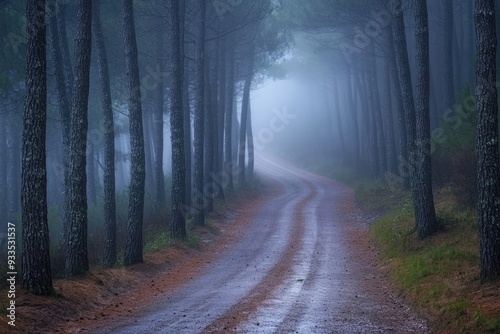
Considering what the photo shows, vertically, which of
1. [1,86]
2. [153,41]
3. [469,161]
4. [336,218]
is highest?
[153,41]

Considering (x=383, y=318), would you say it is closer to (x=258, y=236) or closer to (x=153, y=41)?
(x=258, y=236)

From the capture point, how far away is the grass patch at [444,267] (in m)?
10.3

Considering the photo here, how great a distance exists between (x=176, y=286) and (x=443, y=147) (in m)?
14.1

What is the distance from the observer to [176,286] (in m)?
15.5

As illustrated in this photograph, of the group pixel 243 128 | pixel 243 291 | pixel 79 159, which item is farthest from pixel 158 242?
pixel 243 128

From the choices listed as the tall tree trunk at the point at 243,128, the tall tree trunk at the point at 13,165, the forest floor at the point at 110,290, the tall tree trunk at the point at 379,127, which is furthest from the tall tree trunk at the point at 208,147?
the tall tree trunk at the point at 379,127

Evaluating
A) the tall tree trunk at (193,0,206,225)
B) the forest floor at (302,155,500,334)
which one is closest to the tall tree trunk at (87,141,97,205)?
the tall tree trunk at (193,0,206,225)

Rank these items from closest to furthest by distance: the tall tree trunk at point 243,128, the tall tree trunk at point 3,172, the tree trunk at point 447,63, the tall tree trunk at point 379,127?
1. the tree trunk at point 447,63
2. the tall tree trunk at point 3,172
3. the tall tree trunk at point 379,127
4. the tall tree trunk at point 243,128

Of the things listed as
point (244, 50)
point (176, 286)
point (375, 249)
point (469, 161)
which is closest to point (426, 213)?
point (469, 161)

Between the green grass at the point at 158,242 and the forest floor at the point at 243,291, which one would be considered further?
the green grass at the point at 158,242

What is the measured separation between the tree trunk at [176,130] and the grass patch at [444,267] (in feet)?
23.8

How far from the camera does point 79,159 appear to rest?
Result: 14641 millimetres

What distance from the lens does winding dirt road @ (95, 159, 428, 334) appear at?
1088 centimetres

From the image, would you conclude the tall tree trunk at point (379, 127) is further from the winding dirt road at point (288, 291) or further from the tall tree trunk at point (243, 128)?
the winding dirt road at point (288, 291)
